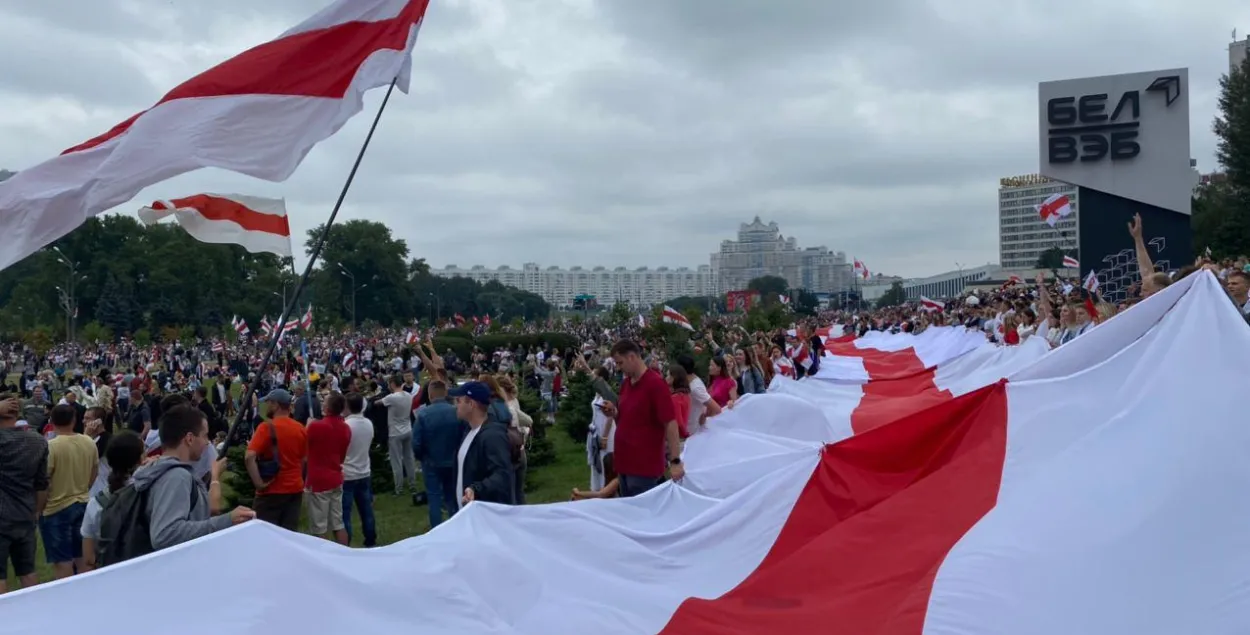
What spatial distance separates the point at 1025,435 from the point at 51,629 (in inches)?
192

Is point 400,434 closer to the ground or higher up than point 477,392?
closer to the ground

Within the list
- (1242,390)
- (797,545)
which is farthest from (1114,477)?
(797,545)

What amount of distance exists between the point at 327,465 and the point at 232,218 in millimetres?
2601

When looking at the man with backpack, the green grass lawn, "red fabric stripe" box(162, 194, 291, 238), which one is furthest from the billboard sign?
the man with backpack

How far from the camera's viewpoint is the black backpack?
16.7 ft

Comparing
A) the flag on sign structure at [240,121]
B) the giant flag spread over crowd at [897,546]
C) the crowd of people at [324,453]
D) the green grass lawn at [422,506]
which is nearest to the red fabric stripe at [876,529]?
the giant flag spread over crowd at [897,546]

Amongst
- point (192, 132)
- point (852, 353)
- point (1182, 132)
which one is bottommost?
point (852, 353)

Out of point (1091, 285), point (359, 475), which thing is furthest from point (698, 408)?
point (1091, 285)

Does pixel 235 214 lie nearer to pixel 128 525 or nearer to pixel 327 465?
pixel 327 465

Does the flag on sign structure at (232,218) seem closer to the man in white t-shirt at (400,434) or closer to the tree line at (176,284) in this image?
the man in white t-shirt at (400,434)

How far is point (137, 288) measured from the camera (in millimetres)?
85188

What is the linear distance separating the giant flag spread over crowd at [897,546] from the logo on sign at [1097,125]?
30.4 meters

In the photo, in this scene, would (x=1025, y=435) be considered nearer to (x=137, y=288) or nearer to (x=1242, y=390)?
(x=1242, y=390)

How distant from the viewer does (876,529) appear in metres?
5.80
